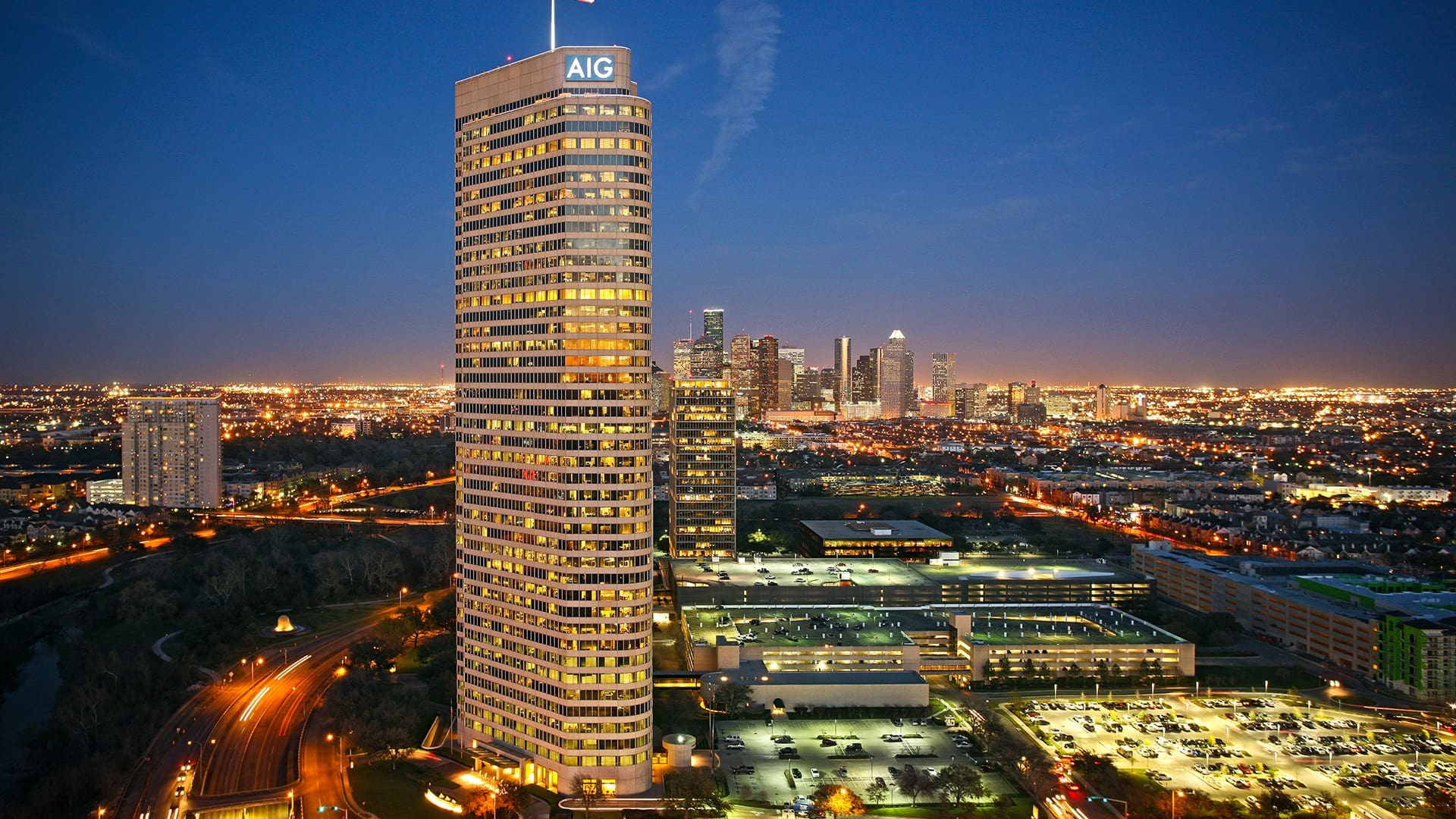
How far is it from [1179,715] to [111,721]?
83.1 metres

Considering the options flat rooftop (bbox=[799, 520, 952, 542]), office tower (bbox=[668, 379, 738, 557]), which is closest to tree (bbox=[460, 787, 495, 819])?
office tower (bbox=[668, 379, 738, 557])

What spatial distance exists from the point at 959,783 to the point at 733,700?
885 inches

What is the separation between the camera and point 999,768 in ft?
232

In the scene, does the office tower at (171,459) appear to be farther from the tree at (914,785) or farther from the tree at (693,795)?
the tree at (914,785)

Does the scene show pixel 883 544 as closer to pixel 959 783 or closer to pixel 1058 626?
pixel 1058 626

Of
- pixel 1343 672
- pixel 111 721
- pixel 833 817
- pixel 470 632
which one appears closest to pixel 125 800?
pixel 111 721

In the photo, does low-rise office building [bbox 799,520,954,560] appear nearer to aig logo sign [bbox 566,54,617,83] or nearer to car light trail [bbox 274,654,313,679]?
car light trail [bbox 274,654,313,679]

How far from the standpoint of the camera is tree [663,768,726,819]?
61625mm

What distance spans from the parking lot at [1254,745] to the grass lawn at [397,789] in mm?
43990

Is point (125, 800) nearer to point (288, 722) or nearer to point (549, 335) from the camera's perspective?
point (288, 722)

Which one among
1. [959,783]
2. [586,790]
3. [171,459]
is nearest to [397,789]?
[586,790]

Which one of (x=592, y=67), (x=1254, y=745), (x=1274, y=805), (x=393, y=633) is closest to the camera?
(x=1274, y=805)

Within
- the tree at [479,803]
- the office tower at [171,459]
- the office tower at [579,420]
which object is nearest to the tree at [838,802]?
the office tower at [579,420]

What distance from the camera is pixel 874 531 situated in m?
148
